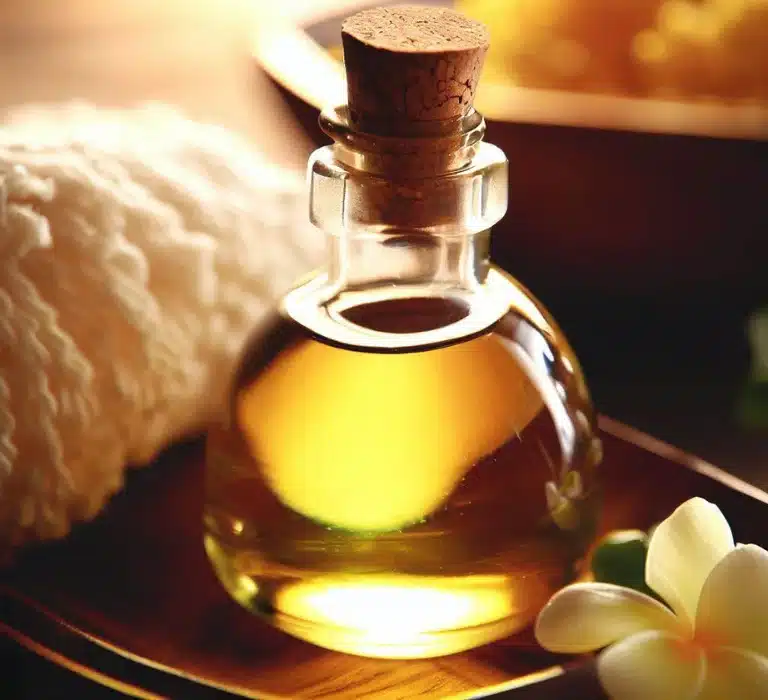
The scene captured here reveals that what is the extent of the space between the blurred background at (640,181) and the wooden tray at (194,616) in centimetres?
10

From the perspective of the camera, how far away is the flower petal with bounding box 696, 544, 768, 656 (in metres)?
0.39

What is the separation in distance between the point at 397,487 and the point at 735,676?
12 centimetres

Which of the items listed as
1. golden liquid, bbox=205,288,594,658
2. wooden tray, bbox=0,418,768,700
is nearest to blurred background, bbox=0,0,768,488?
wooden tray, bbox=0,418,768,700

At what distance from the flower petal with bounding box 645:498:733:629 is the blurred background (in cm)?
19

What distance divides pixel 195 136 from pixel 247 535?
21cm

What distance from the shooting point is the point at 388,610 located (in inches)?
16.7

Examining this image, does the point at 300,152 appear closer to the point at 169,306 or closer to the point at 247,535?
the point at 169,306

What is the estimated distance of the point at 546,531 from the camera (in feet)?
1.44

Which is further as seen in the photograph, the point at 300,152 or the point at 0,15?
the point at 0,15

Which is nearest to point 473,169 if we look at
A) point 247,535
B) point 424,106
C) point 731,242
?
point 424,106

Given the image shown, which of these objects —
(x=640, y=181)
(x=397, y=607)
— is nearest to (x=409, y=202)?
(x=397, y=607)

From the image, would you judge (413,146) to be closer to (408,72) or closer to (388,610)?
(408,72)

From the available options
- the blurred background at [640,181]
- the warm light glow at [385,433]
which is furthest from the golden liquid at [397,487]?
the blurred background at [640,181]

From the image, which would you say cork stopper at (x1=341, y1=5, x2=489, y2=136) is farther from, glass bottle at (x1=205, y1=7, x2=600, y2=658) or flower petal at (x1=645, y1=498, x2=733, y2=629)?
flower petal at (x1=645, y1=498, x2=733, y2=629)
